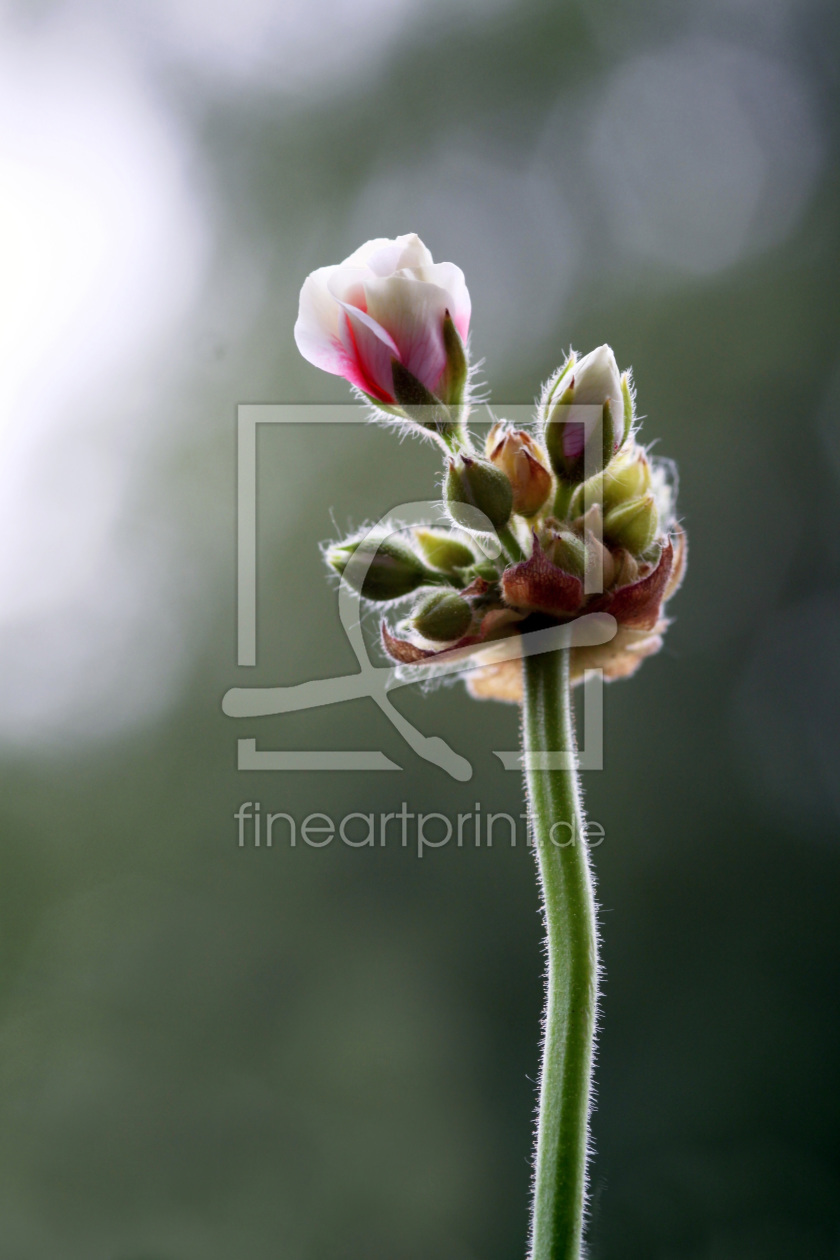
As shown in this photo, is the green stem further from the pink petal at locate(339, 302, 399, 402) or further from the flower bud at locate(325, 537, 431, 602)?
the pink petal at locate(339, 302, 399, 402)

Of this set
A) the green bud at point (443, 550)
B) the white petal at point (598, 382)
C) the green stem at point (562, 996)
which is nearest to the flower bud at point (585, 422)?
the white petal at point (598, 382)

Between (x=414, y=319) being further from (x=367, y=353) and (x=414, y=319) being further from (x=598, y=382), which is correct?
(x=598, y=382)

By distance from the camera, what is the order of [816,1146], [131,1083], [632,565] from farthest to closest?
[131,1083] < [816,1146] < [632,565]

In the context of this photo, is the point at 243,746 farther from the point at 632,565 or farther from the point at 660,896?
the point at 632,565

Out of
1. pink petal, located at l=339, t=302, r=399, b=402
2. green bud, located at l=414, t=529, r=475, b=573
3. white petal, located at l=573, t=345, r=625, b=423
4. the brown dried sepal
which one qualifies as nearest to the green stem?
the brown dried sepal

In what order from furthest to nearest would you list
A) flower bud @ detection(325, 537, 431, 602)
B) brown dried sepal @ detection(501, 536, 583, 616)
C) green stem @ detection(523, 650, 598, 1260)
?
flower bud @ detection(325, 537, 431, 602) → brown dried sepal @ detection(501, 536, 583, 616) → green stem @ detection(523, 650, 598, 1260)

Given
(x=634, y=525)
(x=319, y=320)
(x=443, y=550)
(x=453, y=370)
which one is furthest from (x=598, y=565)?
(x=319, y=320)

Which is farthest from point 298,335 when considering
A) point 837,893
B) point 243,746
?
point 837,893

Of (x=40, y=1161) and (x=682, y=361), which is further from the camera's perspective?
(x=682, y=361)
